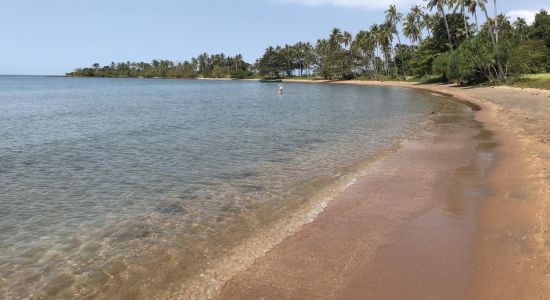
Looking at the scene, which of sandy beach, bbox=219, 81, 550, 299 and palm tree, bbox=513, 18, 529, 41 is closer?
sandy beach, bbox=219, 81, 550, 299

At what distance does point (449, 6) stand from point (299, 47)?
10189 centimetres

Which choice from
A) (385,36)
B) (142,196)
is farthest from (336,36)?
(142,196)

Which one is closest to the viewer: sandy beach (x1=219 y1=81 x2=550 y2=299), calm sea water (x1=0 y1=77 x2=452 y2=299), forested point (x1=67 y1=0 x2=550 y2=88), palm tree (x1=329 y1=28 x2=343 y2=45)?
sandy beach (x1=219 y1=81 x2=550 y2=299)

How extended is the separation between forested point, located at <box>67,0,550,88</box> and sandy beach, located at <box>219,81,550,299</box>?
5790 centimetres

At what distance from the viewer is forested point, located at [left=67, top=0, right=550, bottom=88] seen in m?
65.2

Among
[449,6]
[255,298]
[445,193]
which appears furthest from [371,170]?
[449,6]

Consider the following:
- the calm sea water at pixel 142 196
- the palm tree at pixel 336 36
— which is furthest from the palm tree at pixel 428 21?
the calm sea water at pixel 142 196

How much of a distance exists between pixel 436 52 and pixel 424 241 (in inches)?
3635

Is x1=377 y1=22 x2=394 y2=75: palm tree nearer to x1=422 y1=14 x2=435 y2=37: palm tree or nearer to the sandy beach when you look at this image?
x1=422 y1=14 x2=435 y2=37: palm tree

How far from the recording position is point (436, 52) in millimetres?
91750

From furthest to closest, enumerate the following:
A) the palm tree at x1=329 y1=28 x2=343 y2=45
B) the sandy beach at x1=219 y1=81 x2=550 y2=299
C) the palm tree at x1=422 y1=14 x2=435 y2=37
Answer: the palm tree at x1=329 y1=28 x2=343 y2=45 → the palm tree at x1=422 y1=14 x2=435 y2=37 → the sandy beach at x1=219 y1=81 x2=550 y2=299

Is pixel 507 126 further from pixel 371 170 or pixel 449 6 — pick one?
pixel 449 6

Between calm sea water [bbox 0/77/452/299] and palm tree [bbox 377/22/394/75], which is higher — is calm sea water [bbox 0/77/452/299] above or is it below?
below

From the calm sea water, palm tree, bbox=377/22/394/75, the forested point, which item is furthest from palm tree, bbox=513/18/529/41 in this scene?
the calm sea water
